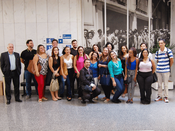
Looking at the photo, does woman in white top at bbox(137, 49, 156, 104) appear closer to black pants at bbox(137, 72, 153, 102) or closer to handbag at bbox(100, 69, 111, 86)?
black pants at bbox(137, 72, 153, 102)

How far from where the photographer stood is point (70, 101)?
16.2 feet

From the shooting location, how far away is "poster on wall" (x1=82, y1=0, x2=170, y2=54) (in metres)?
7.12

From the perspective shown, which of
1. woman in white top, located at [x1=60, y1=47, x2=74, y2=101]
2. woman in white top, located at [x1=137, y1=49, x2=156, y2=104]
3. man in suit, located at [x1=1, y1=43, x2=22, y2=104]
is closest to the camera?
woman in white top, located at [x1=137, y1=49, x2=156, y2=104]

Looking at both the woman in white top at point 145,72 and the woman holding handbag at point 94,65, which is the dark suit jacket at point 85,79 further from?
the woman in white top at point 145,72

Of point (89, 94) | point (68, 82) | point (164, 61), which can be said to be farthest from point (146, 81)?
point (68, 82)

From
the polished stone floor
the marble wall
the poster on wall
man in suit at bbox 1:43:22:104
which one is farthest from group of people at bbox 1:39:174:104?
the poster on wall

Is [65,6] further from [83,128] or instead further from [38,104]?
[83,128]

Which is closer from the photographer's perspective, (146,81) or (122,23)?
(146,81)

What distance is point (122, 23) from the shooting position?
733 centimetres

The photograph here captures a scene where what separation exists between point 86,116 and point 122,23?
533cm

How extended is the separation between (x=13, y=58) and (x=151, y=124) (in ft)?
14.7

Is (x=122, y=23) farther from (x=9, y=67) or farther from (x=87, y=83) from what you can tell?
(x=9, y=67)

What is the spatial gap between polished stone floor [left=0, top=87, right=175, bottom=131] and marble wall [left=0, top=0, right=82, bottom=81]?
325 centimetres

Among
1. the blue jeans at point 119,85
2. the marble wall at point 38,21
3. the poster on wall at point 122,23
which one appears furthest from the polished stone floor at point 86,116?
the poster on wall at point 122,23
